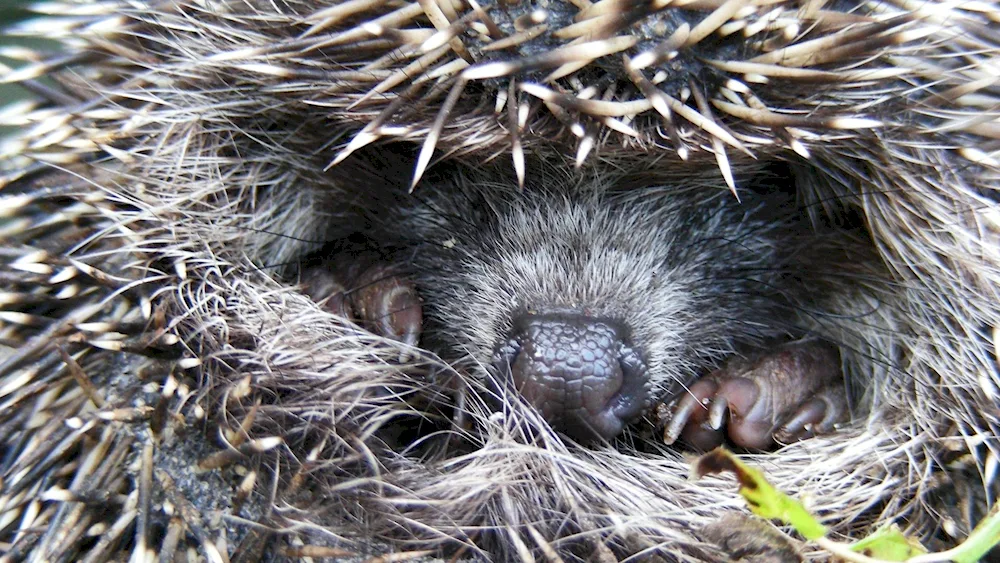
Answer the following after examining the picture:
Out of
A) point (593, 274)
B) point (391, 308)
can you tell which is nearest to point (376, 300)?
point (391, 308)

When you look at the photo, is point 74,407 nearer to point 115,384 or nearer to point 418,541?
point 115,384

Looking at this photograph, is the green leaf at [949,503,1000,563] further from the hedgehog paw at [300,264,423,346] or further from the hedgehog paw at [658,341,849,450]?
the hedgehog paw at [300,264,423,346]

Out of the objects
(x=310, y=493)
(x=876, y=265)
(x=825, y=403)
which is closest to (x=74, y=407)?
(x=310, y=493)

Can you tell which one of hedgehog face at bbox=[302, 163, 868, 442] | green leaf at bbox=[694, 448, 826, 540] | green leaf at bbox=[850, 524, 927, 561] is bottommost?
green leaf at bbox=[850, 524, 927, 561]

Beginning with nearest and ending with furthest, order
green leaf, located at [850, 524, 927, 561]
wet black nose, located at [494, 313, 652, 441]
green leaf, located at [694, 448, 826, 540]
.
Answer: green leaf, located at [694, 448, 826, 540], green leaf, located at [850, 524, 927, 561], wet black nose, located at [494, 313, 652, 441]

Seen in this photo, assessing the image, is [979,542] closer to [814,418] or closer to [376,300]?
[814,418]

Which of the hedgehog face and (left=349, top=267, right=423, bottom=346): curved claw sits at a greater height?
the hedgehog face

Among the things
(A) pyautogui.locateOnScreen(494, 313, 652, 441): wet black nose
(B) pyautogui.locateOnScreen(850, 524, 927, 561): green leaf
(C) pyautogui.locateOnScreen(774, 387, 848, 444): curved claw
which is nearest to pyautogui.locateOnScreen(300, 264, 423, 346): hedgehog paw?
(A) pyautogui.locateOnScreen(494, 313, 652, 441): wet black nose
